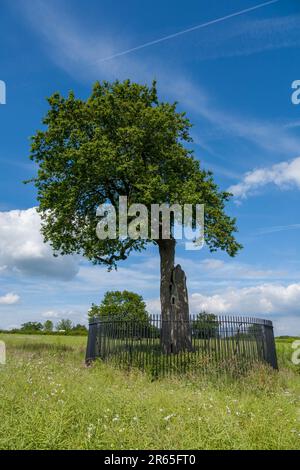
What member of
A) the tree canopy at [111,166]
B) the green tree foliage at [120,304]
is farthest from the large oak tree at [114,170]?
the green tree foliage at [120,304]

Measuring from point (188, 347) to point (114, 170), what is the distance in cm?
1045

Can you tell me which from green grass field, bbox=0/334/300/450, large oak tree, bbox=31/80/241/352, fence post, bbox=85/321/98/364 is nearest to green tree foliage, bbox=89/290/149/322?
large oak tree, bbox=31/80/241/352

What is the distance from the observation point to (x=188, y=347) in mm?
17469

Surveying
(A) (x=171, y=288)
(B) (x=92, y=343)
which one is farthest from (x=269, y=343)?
(B) (x=92, y=343)

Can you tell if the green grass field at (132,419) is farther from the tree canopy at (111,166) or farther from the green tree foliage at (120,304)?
the green tree foliage at (120,304)

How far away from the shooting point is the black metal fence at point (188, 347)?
623 inches

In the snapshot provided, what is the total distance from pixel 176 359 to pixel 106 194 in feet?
40.3

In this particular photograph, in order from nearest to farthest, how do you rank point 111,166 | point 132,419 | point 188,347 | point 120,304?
point 132,419
point 188,347
point 111,166
point 120,304

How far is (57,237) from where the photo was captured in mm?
25328

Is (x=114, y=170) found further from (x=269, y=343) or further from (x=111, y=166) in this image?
(x=269, y=343)

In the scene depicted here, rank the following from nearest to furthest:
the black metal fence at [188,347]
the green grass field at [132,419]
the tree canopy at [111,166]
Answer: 1. the green grass field at [132,419]
2. the black metal fence at [188,347]
3. the tree canopy at [111,166]

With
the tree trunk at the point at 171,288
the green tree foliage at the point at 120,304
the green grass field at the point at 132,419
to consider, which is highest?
the green tree foliage at the point at 120,304

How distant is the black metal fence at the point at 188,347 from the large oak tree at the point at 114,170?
605 cm

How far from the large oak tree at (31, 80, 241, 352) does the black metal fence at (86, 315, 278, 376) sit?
605cm
